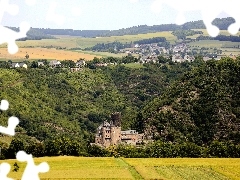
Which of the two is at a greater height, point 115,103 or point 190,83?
point 190,83

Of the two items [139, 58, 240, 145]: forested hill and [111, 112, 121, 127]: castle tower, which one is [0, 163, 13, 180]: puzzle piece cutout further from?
[139, 58, 240, 145]: forested hill

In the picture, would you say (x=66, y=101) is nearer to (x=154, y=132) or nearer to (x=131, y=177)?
(x=154, y=132)

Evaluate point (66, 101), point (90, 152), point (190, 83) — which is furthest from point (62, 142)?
point (66, 101)

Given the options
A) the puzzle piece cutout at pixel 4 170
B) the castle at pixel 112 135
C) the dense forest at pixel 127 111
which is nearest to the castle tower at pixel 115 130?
the castle at pixel 112 135

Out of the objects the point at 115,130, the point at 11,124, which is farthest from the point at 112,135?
the point at 11,124

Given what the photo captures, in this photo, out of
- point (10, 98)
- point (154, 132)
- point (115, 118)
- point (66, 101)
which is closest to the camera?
point (115, 118)

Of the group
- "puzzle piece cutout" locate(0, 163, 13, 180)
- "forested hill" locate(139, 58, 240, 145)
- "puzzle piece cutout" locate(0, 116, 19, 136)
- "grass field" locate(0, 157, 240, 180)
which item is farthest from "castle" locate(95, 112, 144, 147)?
"puzzle piece cutout" locate(0, 116, 19, 136)

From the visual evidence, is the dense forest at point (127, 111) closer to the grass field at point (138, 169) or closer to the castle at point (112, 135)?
the castle at point (112, 135)
